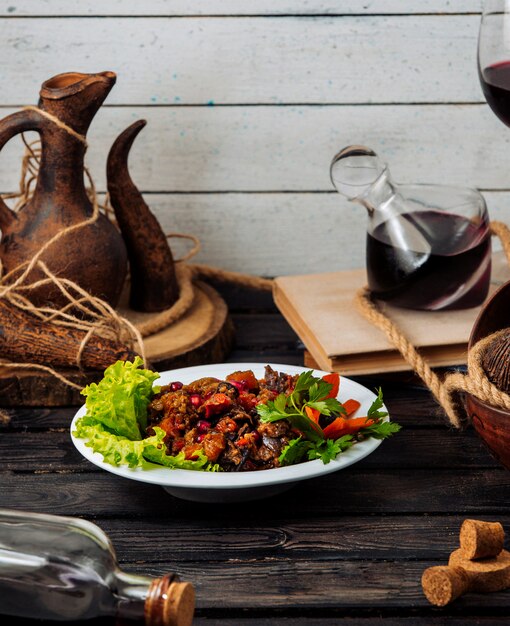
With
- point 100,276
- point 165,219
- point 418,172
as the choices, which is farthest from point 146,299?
point 418,172

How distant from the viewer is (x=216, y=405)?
1.17 m

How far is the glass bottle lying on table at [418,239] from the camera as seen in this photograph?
1518 mm

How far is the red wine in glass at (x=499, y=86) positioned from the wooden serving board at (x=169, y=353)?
64 centimetres

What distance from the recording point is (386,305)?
5.20 ft

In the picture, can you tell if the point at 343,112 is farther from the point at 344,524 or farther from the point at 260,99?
the point at 344,524

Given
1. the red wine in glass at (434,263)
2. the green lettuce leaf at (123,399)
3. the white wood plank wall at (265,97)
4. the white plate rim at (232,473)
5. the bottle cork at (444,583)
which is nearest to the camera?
the bottle cork at (444,583)

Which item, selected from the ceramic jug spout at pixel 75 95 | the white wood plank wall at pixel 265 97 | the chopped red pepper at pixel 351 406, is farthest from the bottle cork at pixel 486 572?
the white wood plank wall at pixel 265 97

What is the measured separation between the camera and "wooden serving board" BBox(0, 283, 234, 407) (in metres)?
1.44

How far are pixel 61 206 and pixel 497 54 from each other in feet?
2.49

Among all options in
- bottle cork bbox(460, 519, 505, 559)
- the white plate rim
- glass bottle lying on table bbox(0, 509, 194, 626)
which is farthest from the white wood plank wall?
glass bottle lying on table bbox(0, 509, 194, 626)

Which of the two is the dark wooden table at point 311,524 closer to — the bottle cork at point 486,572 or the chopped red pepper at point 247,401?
the bottle cork at point 486,572

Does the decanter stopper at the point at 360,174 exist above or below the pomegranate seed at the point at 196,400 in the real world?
above

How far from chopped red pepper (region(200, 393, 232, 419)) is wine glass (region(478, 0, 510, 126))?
60cm

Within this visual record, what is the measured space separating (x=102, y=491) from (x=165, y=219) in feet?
2.99
